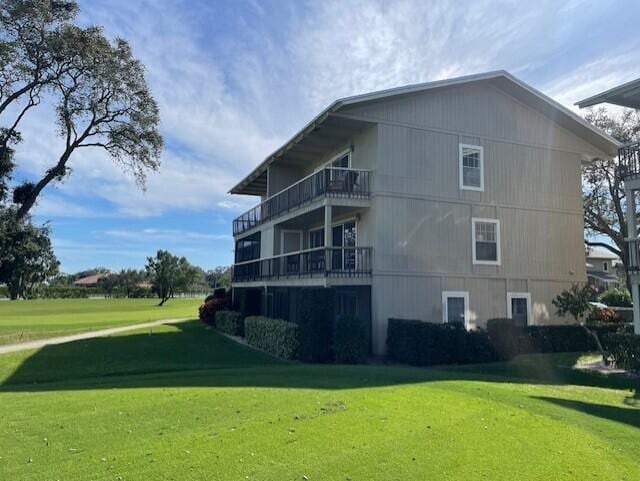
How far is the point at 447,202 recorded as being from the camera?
59.1 feet

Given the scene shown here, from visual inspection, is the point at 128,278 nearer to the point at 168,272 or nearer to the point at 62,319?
the point at 168,272

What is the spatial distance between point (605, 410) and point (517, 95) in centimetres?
1519

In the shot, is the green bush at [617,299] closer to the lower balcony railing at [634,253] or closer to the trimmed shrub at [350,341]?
the lower balcony railing at [634,253]

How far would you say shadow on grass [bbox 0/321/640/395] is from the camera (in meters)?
10.7

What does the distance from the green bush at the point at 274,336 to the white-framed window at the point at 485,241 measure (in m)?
7.73

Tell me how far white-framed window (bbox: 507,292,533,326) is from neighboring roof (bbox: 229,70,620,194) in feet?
25.3

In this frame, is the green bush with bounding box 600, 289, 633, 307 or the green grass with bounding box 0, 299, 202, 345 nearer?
the green grass with bounding box 0, 299, 202, 345

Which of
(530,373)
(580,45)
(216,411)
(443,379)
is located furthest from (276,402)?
(580,45)

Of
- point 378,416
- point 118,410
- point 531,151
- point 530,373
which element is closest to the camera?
point 378,416

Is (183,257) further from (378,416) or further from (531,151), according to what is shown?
(378,416)

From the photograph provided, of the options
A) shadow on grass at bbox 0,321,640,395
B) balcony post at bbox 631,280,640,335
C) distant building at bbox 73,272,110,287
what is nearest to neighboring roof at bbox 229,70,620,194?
balcony post at bbox 631,280,640,335

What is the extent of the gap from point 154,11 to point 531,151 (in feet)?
53.6

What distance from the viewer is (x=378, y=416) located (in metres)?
6.86

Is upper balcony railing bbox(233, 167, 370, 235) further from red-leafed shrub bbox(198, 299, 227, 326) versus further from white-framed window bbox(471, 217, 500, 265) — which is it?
red-leafed shrub bbox(198, 299, 227, 326)
